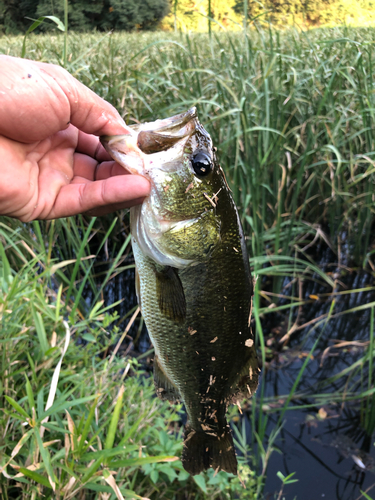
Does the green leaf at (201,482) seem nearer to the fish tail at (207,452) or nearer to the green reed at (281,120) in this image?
the fish tail at (207,452)

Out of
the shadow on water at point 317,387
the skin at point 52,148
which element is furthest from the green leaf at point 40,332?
the shadow on water at point 317,387

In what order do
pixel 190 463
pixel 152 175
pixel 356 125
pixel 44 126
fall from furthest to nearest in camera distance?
pixel 356 125 < pixel 190 463 < pixel 44 126 < pixel 152 175

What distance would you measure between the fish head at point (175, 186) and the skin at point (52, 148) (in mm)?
56

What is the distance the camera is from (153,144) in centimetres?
111

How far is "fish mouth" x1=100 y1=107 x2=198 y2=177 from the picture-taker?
111 cm

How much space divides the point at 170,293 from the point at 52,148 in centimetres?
81

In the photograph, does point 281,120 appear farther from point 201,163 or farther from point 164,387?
point 164,387

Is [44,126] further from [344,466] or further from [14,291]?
[344,466]

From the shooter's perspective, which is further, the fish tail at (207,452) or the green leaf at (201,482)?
the green leaf at (201,482)

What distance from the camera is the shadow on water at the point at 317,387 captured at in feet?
7.33

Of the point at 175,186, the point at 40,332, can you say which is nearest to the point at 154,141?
the point at 175,186

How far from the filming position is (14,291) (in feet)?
5.65

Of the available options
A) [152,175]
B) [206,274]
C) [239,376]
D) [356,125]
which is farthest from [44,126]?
[356,125]

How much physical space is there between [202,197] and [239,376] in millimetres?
690
